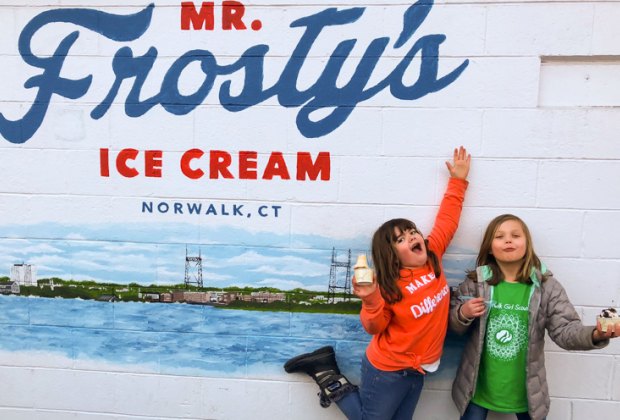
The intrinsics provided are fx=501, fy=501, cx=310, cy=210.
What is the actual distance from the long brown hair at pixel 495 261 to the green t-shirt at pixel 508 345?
38 millimetres

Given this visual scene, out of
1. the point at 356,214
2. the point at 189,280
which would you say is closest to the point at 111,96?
the point at 189,280

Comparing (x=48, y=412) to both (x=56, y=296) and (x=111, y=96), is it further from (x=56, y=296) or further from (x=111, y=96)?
(x=111, y=96)

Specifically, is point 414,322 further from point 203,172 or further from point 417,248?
point 203,172

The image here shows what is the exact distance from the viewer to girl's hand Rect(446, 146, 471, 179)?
2.44m

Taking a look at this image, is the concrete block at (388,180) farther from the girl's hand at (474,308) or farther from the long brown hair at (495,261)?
the girl's hand at (474,308)

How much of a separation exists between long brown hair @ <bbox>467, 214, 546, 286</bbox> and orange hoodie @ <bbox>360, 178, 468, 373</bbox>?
0.19 meters

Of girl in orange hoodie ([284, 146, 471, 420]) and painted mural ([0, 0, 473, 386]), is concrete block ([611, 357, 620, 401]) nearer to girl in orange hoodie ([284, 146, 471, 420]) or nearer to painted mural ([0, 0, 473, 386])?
painted mural ([0, 0, 473, 386])

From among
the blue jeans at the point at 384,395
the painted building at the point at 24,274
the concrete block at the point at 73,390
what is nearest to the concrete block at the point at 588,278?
the blue jeans at the point at 384,395

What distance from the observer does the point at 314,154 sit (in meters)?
2.56

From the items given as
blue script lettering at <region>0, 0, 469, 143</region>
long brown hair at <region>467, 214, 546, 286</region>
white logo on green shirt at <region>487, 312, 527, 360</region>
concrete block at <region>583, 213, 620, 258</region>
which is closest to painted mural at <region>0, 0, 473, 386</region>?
blue script lettering at <region>0, 0, 469, 143</region>

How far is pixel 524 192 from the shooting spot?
248 cm

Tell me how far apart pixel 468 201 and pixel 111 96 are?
1.92 metres

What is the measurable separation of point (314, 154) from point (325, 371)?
1.12 metres

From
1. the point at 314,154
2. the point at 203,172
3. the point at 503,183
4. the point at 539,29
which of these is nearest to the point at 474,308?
the point at 503,183
